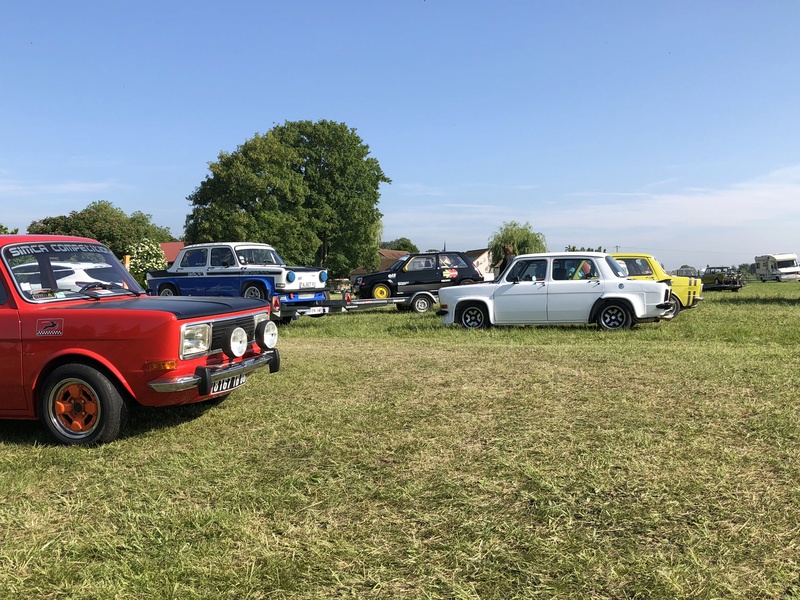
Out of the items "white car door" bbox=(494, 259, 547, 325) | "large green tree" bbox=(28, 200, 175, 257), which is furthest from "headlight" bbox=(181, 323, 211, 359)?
"large green tree" bbox=(28, 200, 175, 257)

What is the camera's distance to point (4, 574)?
280 cm

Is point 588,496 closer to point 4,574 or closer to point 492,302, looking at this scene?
point 4,574

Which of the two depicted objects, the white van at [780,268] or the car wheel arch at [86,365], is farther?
the white van at [780,268]

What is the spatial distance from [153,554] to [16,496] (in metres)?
1.42

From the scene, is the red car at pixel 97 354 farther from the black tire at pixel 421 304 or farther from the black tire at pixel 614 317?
the black tire at pixel 421 304

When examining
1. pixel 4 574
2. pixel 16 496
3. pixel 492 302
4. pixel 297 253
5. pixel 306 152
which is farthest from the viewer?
pixel 306 152

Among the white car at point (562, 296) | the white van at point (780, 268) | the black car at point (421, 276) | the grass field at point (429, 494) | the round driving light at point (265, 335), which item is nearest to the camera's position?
the grass field at point (429, 494)

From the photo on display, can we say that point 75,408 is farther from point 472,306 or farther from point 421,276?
point 421,276

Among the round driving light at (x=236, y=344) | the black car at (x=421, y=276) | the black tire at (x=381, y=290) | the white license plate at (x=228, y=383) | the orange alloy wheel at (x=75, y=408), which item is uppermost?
the black car at (x=421, y=276)

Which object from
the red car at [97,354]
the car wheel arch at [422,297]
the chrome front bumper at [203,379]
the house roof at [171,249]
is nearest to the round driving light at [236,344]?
the red car at [97,354]

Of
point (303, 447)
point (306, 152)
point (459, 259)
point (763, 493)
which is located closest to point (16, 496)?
point (303, 447)

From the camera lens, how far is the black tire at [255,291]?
45.8 feet

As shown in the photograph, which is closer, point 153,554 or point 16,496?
point 153,554

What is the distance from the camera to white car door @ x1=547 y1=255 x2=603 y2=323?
11703mm
